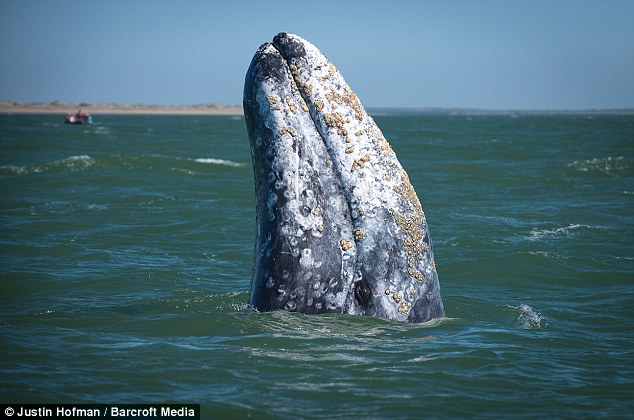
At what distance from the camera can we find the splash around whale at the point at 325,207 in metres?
6.20

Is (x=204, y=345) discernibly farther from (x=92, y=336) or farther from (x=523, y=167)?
(x=523, y=167)

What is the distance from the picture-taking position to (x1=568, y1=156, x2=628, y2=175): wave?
90.1 feet

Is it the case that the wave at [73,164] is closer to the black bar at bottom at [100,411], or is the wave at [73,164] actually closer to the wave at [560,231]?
the wave at [560,231]

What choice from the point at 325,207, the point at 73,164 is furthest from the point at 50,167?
the point at 325,207

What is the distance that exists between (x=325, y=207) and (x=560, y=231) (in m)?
8.94

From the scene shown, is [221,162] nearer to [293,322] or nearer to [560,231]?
[560,231]

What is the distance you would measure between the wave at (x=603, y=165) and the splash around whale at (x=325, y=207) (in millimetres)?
21780

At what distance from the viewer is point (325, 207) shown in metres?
6.30

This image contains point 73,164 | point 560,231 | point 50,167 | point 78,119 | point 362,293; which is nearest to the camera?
point 362,293

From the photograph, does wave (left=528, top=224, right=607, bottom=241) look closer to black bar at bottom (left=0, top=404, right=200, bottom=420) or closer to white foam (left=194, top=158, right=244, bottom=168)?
black bar at bottom (left=0, top=404, right=200, bottom=420)

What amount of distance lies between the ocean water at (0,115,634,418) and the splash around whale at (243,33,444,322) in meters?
0.20

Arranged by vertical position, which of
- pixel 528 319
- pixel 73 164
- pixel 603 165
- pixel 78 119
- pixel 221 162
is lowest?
pixel 78 119

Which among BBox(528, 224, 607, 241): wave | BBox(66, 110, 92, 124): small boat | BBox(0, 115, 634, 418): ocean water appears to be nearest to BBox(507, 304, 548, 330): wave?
BBox(0, 115, 634, 418): ocean water

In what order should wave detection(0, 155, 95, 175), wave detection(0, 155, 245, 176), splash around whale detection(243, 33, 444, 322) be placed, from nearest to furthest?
splash around whale detection(243, 33, 444, 322) < wave detection(0, 155, 95, 175) < wave detection(0, 155, 245, 176)
